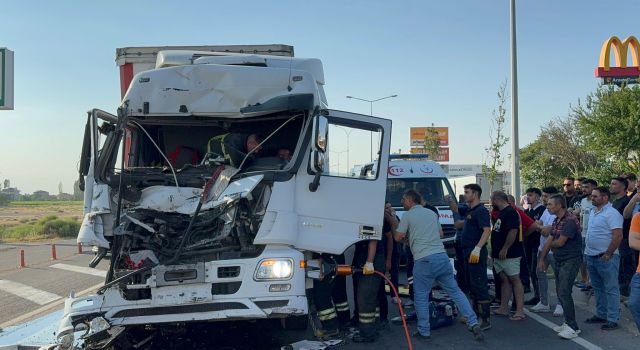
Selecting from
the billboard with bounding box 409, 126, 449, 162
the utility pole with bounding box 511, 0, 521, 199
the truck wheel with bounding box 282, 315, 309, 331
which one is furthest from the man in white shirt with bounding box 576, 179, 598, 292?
the billboard with bounding box 409, 126, 449, 162

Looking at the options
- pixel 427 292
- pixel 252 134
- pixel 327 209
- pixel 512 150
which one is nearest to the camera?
pixel 327 209

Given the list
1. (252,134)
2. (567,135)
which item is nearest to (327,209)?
(252,134)

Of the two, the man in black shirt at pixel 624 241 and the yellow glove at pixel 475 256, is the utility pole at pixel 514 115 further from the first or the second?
the yellow glove at pixel 475 256

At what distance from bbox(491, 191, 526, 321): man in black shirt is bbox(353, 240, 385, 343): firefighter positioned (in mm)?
1997

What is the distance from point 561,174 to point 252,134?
128 feet

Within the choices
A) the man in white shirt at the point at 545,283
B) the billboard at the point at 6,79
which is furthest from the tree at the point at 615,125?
the billboard at the point at 6,79

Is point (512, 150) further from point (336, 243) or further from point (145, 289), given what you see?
point (145, 289)

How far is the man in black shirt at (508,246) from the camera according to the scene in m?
7.74

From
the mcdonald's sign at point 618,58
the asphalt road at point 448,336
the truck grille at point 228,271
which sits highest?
the mcdonald's sign at point 618,58

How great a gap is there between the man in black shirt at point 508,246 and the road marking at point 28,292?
8.17m

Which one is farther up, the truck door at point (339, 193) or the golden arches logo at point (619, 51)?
the golden arches logo at point (619, 51)

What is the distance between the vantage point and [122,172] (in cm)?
569

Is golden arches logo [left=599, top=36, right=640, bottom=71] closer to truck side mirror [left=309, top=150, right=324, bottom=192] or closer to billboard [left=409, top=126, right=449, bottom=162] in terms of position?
billboard [left=409, top=126, right=449, bottom=162]

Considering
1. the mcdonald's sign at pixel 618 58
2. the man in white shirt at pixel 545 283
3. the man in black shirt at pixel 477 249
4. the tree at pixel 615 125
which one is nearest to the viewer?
the man in black shirt at pixel 477 249
